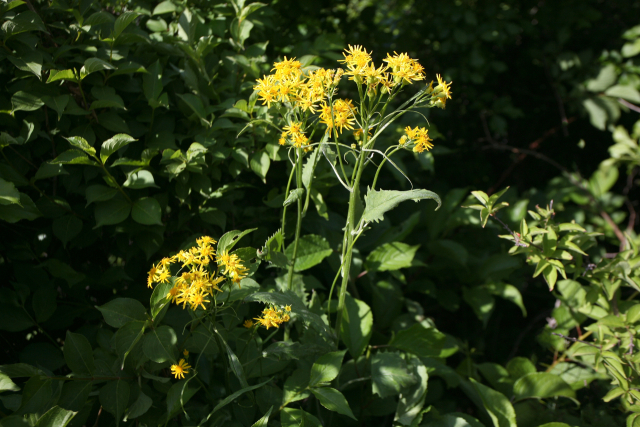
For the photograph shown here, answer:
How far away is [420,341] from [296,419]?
0.50 m

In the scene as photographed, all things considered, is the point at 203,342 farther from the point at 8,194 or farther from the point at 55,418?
the point at 8,194

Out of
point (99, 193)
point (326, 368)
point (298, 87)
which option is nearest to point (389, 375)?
point (326, 368)

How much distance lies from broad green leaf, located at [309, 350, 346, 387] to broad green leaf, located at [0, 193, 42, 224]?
771mm

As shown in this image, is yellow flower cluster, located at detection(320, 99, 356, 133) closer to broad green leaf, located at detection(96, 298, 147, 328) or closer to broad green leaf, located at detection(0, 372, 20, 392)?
broad green leaf, located at detection(96, 298, 147, 328)

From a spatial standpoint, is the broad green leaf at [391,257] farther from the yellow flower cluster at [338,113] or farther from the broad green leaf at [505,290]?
the yellow flower cluster at [338,113]

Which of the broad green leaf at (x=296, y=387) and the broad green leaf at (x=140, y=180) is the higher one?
the broad green leaf at (x=140, y=180)

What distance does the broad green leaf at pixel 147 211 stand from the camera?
122 cm

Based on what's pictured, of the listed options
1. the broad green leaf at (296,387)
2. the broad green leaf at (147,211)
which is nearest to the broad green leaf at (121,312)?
the broad green leaf at (147,211)

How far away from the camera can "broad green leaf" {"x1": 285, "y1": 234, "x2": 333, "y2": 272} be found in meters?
1.37

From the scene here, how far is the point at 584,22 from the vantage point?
2422 millimetres

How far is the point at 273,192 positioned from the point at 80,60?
0.64m

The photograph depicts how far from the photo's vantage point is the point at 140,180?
122cm

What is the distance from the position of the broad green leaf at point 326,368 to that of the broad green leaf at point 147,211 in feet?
1.78

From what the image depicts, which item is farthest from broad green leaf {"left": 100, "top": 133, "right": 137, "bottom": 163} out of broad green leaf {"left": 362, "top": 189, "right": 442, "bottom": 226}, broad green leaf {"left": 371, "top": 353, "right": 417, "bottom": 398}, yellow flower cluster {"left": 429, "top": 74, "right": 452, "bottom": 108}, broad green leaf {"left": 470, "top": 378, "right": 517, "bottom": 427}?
broad green leaf {"left": 470, "top": 378, "right": 517, "bottom": 427}
